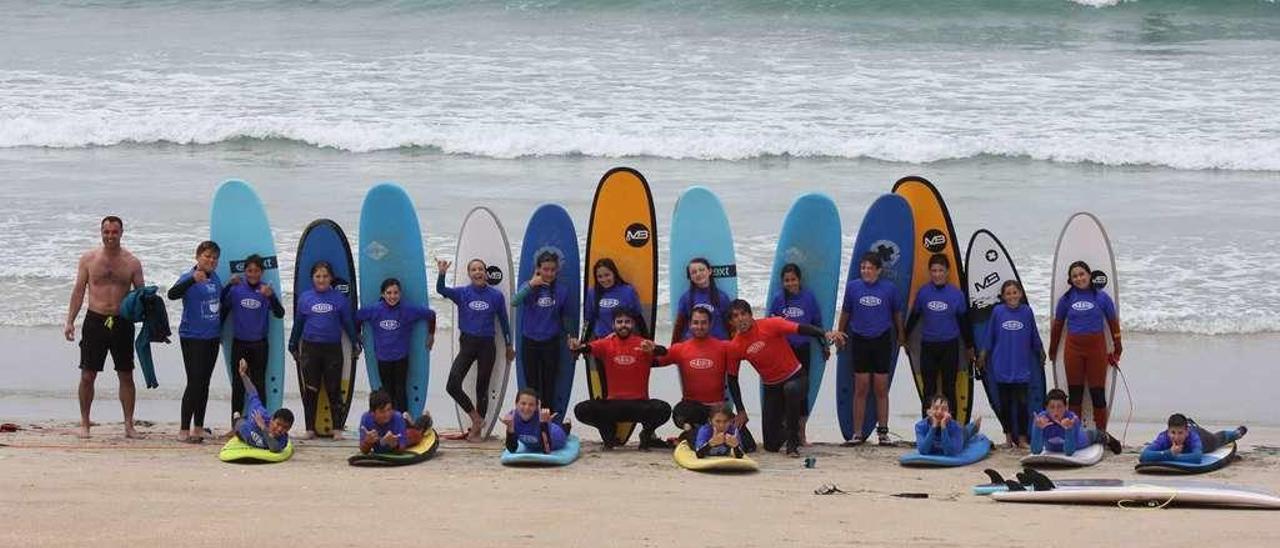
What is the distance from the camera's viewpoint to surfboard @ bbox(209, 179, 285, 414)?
9.20 meters

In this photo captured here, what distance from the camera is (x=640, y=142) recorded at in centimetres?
1734

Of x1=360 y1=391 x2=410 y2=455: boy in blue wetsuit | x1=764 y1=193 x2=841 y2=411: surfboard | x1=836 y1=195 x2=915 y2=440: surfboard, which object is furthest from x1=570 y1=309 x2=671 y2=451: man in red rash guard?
x1=836 y1=195 x2=915 y2=440: surfboard

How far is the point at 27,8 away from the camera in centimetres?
2475

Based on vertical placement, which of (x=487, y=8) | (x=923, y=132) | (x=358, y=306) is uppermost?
(x=487, y=8)

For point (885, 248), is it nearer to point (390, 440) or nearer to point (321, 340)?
point (390, 440)

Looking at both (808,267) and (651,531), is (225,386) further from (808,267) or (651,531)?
(651,531)

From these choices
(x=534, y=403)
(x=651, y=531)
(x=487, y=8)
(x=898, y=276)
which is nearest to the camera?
(x=651, y=531)

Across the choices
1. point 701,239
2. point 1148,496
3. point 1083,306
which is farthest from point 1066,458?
point 701,239

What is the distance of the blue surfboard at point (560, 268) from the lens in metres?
9.11

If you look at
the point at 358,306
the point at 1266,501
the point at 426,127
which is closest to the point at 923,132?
the point at 426,127

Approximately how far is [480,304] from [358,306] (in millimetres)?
870

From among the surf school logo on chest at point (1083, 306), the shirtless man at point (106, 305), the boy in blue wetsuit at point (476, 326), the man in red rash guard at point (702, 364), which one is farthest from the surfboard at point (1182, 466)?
the shirtless man at point (106, 305)

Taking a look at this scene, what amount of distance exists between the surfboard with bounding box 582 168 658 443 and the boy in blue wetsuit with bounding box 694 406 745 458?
4.88 feet

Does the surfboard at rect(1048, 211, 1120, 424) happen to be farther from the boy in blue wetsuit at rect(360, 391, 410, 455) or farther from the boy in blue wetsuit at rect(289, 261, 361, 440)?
the boy in blue wetsuit at rect(289, 261, 361, 440)
